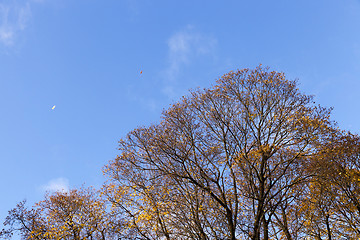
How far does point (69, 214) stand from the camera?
25500mm

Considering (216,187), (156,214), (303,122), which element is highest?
(303,122)

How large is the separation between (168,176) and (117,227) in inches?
186

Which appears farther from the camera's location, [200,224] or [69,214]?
[69,214]

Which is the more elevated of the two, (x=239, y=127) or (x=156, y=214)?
(x=239, y=127)

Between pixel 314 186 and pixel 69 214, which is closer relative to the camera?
pixel 314 186

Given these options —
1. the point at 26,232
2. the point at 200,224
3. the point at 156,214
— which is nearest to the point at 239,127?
the point at 200,224

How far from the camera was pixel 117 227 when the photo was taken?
17953 millimetres

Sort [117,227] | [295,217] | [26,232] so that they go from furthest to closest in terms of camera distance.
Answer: [26,232]
[295,217]
[117,227]

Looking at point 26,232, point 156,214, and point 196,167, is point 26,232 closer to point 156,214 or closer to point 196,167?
point 156,214

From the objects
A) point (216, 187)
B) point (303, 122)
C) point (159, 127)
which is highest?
point (159, 127)

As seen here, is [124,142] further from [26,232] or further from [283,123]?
[26,232]

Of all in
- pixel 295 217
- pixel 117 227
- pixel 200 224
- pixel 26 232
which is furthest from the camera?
pixel 26 232

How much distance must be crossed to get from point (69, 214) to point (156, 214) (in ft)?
39.6

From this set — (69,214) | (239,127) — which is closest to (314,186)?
(239,127)
